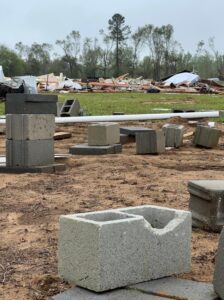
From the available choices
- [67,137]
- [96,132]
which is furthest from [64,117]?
[96,132]

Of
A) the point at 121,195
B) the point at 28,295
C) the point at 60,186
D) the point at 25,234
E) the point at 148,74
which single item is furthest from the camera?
the point at 148,74

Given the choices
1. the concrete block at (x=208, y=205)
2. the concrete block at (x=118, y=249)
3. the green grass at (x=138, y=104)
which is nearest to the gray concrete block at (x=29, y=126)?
the concrete block at (x=208, y=205)

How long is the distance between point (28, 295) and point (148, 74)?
9014cm

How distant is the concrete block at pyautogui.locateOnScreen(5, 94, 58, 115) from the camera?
10049 millimetres

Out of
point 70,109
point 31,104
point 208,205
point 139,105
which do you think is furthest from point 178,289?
point 139,105

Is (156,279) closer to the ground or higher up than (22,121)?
closer to the ground

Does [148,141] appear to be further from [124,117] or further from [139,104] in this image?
[139,104]

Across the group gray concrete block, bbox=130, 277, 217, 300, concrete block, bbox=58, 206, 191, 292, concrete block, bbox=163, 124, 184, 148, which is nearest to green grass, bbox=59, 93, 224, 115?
concrete block, bbox=163, 124, 184, 148

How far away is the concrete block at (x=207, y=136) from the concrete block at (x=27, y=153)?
4842 mm

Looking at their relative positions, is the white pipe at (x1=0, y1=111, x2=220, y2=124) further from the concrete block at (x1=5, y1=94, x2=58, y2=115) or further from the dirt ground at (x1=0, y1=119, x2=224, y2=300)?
the concrete block at (x1=5, y1=94, x2=58, y2=115)

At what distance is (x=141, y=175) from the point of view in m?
9.50

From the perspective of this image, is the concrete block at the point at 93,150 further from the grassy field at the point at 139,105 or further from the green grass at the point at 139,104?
the green grass at the point at 139,104

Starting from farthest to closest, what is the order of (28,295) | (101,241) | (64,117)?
(64,117)
(28,295)
(101,241)

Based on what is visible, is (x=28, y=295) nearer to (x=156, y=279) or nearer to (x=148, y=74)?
(x=156, y=279)
